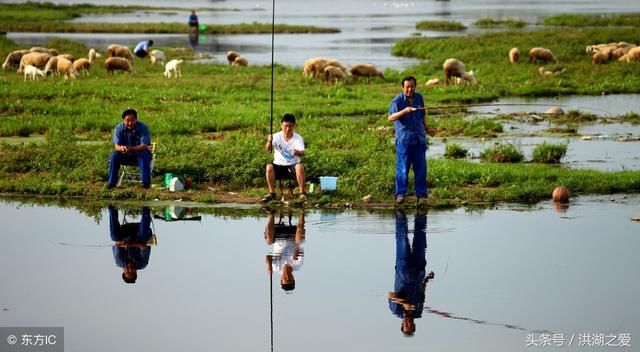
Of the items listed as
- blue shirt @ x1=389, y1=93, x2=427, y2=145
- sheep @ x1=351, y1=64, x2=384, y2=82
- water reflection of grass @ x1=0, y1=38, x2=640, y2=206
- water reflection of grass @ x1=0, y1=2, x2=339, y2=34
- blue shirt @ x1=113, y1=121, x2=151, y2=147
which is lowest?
water reflection of grass @ x1=0, y1=2, x2=339, y2=34

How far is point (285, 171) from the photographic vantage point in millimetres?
15547

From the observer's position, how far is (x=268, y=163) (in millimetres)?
16953

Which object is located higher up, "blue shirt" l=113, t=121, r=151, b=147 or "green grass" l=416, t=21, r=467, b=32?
"blue shirt" l=113, t=121, r=151, b=147

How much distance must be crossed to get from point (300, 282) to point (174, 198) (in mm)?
4677

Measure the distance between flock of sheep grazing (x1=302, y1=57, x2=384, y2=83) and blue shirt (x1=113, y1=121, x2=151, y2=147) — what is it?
1447 centimetres

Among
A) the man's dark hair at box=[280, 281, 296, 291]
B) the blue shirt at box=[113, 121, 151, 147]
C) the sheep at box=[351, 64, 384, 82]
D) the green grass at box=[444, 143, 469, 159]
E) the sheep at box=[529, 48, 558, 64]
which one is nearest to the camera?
the man's dark hair at box=[280, 281, 296, 291]

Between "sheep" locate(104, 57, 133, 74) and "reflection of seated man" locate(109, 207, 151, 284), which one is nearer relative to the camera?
"reflection of seated man" locate(109, 207, 151, 284)

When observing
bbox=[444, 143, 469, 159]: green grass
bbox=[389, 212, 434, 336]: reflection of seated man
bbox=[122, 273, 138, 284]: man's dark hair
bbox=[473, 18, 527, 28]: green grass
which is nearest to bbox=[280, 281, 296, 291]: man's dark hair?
bbox=[389, 212, 434, 336]: reflection of seated man

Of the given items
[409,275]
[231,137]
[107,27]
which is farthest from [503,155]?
[107,27]

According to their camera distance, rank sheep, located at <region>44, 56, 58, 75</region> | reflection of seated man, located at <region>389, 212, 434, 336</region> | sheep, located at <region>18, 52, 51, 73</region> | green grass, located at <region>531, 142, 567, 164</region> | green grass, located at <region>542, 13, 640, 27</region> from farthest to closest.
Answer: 1. green grass, located at <region>542, 13, 640, 27</region>
2. sheep, located at <region>18, 52, 51, 73</region>
3. sheep, located at <region>44, 56, 58, 75</region>
4. green grass, located at <region>531, 142, 567, 164</region>
5. reflection of seated man, located at <region>389, 212, 434, 336</region>

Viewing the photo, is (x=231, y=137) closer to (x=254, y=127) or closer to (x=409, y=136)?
(x=254, y=127)

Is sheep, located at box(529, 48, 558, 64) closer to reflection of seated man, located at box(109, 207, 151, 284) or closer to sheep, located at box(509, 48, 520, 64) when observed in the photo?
sheep, located at box(509, 48, 520, 64)

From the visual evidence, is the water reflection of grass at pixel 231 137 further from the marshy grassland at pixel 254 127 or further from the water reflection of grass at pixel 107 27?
the water reflection of grass at pixel 107 27

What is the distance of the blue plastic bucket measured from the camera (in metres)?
16.0
